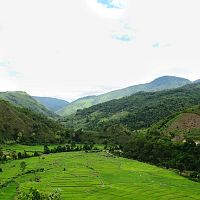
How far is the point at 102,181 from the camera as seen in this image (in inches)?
5906

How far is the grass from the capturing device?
129 m

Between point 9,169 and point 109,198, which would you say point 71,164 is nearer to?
point 9,169

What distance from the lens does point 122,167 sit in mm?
A: 187000

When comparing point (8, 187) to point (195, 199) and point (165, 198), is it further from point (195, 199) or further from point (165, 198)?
point (195, 199)

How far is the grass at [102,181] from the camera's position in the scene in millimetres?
128625

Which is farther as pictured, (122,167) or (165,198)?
(122,167)

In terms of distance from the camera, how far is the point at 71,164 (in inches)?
7569

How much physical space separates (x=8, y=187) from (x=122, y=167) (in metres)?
63.8

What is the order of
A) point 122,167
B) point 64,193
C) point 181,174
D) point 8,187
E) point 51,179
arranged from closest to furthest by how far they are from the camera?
1. point 64,193
2. point 8,187
3. point 51,179
4. point 181,174
5. point 122,167

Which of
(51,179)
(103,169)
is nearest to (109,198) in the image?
(51,179)

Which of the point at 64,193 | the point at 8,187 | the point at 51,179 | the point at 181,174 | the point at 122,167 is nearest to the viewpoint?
the point at 64,193

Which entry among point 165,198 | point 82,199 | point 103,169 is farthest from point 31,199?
point 103,169

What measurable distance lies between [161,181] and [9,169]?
6893 centimetres

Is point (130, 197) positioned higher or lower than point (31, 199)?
lower
